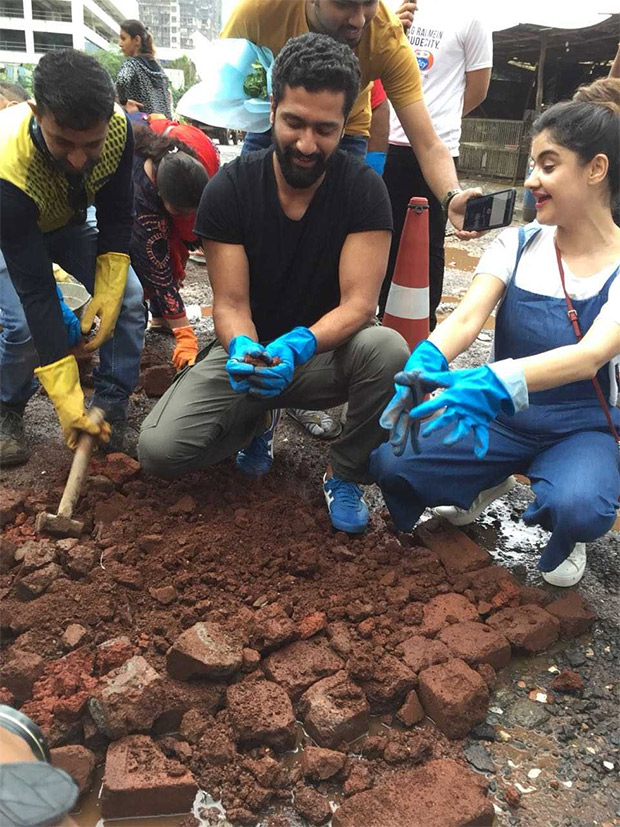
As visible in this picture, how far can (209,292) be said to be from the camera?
4.90 meters

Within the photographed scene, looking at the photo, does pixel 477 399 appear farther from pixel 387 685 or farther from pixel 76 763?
pixel 76 763

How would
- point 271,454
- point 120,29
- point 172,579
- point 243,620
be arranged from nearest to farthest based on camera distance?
1. point 243,620
2. point 172,579
3. point 271,454
4. point 120,29

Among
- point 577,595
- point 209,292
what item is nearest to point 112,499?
point 577,595

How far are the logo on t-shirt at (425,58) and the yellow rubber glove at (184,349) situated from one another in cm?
184

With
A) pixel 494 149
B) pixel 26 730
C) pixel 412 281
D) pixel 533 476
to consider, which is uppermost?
pixel 412 281

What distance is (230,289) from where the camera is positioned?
235cm

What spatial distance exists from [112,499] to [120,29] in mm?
3882

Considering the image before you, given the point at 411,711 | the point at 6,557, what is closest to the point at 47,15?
the point at 6,557

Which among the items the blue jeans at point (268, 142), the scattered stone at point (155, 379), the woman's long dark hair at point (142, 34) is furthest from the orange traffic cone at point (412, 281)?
the woman's long dark hair at point (142, 34)

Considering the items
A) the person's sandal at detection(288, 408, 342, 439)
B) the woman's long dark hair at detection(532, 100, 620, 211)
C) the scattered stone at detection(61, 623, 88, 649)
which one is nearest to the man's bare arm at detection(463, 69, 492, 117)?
the woman's long dark hair at detection(532, 100, 620, 211)

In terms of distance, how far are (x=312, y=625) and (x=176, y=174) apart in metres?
2.15

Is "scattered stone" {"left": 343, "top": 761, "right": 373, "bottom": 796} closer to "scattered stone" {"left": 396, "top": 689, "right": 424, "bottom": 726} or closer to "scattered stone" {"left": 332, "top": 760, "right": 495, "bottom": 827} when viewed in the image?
"scattered stone" {"left": 332, "top": 760, "right": 495, "bottom": 827}

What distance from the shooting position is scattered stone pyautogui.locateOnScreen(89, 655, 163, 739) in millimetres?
1496

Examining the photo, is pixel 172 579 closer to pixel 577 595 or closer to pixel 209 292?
pixel 577 595
